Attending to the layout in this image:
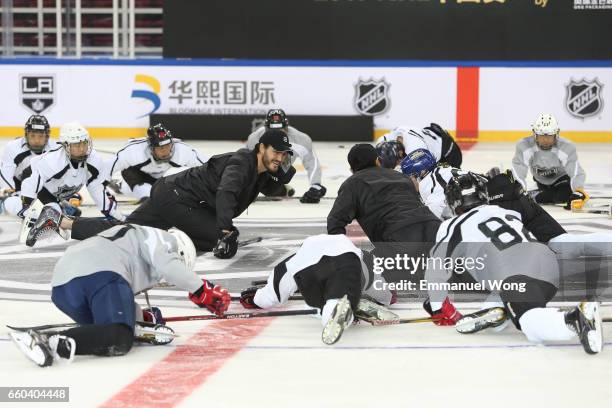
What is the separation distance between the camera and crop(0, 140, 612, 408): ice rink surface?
194 inches

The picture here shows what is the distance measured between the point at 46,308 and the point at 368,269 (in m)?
1.87

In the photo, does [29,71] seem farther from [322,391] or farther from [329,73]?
[322,391]

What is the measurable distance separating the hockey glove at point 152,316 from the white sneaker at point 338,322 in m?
0.91

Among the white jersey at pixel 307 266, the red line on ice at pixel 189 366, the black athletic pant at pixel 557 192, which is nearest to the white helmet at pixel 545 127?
the black athletic pant at pixel 557 192

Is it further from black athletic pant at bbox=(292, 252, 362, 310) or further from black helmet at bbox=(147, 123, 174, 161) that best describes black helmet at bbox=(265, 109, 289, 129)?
black athletic pant at bbox=(292, 252, 362, 310)

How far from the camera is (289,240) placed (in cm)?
964

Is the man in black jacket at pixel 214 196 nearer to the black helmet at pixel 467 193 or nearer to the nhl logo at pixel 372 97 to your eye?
the black helmet at pixel 467 193

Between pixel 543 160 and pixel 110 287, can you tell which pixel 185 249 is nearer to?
pixel 110 287

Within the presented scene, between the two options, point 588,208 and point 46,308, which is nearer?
point 46,308

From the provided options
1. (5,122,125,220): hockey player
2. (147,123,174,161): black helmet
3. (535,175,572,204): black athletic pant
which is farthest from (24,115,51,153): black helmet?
(535,175,572,204): black athletic pant

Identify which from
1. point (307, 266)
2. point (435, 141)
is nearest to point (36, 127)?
point (435, 141)

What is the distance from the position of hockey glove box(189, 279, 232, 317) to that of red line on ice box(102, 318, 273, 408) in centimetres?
16

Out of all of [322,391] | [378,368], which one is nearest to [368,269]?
[378,368]

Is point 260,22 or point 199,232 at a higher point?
point 260,22
